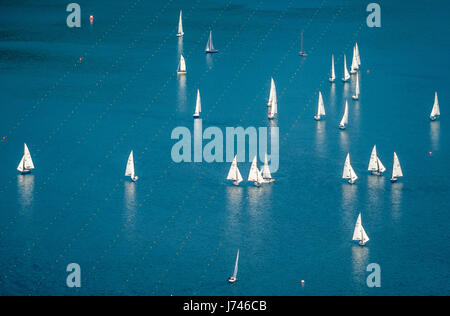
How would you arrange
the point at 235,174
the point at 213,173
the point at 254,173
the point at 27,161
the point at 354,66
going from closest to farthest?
1. the point at 254,173
2. the point at 235,174
3. the point at 27,161
4. the point at 213,173
5. the point at 354,66

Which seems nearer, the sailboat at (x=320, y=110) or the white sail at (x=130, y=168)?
the white sail at (x=130, y=168)

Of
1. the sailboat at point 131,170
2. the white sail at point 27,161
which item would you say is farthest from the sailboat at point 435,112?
the white sail at point 27,161

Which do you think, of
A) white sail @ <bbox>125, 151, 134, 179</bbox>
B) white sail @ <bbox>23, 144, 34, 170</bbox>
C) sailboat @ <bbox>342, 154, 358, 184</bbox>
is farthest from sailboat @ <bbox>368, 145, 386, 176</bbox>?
white sail @ <bbox>23, 144, 34, 170</bbox>

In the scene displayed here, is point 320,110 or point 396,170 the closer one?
point 396,170

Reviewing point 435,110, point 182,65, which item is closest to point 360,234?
point 435,110

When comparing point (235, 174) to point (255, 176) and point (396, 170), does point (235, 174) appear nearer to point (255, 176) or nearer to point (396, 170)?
point (255, 176)

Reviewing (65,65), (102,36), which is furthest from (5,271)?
(102,36)

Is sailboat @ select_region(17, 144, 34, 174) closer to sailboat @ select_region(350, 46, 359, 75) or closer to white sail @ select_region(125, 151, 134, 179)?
white sail @ select_region(125, 151, 134, 179)

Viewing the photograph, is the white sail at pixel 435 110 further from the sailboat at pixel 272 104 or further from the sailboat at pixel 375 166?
the sailboat at pixel 375 166

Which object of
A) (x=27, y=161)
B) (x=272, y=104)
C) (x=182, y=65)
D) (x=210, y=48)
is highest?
(x=210, y=48)

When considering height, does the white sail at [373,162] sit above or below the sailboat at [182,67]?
below
